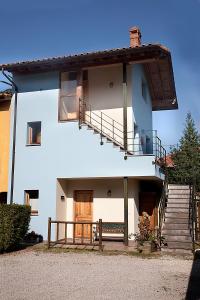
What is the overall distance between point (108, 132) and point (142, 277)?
8558 millimetres

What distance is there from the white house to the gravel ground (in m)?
3.35

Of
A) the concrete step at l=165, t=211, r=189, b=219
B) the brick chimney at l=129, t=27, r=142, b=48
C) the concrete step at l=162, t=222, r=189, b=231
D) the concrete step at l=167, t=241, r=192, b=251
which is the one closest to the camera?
the concrete step at l=167, t=241, r=192, b=251

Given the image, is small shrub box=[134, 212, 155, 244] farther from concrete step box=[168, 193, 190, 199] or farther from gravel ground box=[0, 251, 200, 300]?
concrete step box=[168, 193, 190, 199]

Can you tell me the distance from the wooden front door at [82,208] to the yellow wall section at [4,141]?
11.0 ft

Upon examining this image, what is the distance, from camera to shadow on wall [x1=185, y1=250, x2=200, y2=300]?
730cm

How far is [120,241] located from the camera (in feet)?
49.9

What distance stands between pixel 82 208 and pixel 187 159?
10.2 m

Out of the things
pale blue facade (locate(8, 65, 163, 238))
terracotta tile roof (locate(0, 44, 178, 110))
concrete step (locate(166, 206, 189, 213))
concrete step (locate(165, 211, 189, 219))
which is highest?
terracotta tile roof (locate(0, 44, 178, 110))

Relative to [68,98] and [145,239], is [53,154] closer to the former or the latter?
[68,98]

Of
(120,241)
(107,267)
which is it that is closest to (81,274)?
(107,267)

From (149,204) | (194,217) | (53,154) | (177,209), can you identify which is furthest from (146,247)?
(53,154)

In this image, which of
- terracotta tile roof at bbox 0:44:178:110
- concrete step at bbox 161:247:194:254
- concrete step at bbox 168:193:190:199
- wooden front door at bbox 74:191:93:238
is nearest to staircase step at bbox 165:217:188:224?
concrete step at bbox 161:247:194:254

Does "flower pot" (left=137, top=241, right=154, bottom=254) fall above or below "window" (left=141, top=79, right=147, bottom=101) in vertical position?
below

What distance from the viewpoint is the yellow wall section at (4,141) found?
16438 mm
